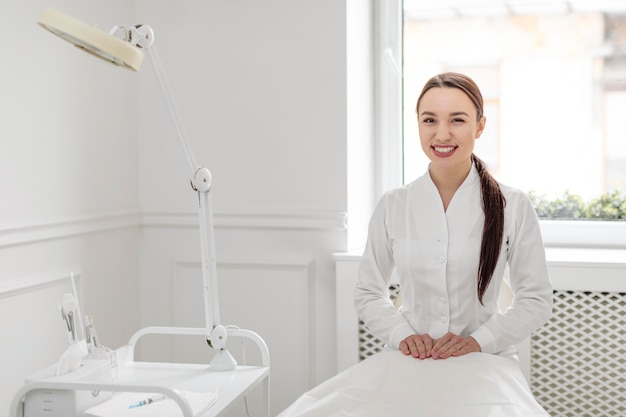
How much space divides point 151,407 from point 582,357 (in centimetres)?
138

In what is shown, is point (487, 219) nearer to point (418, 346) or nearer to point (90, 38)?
point (418, 346)

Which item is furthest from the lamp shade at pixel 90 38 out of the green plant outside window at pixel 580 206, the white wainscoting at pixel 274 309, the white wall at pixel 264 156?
the green plant outside window at pixel 580 206

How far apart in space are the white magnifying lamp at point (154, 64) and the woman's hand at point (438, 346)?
481 millimetres

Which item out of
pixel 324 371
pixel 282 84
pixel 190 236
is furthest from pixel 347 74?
pixel 324 371

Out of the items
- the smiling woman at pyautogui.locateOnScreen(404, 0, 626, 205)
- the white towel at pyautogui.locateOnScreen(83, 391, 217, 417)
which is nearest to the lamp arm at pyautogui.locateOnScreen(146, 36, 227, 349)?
the white towel at pyautogui.locateOnScreen(83, 391, 217, 417)

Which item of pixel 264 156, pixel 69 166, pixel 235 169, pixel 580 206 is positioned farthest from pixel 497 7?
pixel 69 166

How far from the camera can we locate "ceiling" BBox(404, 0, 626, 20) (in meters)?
2.77

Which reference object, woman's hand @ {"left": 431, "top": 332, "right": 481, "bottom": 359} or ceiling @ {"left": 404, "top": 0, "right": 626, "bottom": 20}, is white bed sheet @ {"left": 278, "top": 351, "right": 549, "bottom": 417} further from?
ceiling @ {"left": 404, "top": 0, "right": 626, "bottom": 20}

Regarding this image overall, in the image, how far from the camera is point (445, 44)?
2924mm

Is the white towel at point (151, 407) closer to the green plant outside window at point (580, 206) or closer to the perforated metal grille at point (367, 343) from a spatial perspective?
the perforated metal grille at point (367, 343)

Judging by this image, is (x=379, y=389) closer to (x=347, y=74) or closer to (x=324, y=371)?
(x=324, y=371)

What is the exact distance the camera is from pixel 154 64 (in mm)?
1919

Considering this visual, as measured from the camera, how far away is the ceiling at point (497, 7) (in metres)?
2.77

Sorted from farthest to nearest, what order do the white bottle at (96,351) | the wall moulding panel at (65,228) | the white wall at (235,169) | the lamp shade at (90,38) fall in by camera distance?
the white wall at (235,169) → the wall moulding panel at (65,228) → the white bottle at (96,351) → the lamp shade at (90,38)
